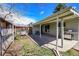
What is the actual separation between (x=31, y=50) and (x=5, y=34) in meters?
1.26

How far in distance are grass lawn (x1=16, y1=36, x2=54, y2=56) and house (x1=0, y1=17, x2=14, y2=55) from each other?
37 cm

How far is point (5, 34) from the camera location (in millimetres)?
6473

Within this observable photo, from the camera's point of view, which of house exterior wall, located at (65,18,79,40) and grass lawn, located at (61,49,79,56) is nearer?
grass lawn, located at (61,49,79,56)

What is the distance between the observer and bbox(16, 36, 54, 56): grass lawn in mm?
6078

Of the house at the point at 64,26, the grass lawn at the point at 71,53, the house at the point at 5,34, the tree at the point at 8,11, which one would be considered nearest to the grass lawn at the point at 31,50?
the house at the point at 5,34

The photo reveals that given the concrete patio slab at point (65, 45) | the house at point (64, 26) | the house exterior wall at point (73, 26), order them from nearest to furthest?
the concrete patio slab at point (65, 45) < the house at point (64, 26) < the house exterior wall at point (73, 26)

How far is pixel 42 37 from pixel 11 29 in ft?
7.14

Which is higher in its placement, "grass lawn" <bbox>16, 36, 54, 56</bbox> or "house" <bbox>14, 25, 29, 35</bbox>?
"house" <bbox>14, 25, 29, 35</bbox>

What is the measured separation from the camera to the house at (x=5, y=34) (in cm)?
611

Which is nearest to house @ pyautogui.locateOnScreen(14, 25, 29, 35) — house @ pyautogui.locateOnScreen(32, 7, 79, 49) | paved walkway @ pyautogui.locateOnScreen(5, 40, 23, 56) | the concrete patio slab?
paved walkway @ pyautogui.locateOnScreen(5, 40, 23, 56)

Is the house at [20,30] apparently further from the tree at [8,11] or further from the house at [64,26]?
the house at [64,26]

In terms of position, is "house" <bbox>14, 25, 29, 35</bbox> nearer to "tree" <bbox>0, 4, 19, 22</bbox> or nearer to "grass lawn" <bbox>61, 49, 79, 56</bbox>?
"tree" <bbox>0, 4, 19, 22</bbox>

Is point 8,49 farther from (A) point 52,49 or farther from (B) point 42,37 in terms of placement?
(B) point 42,37

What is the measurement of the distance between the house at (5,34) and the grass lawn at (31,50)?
0.37 meters
